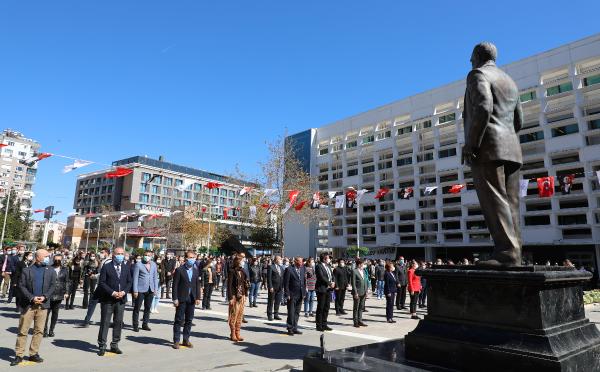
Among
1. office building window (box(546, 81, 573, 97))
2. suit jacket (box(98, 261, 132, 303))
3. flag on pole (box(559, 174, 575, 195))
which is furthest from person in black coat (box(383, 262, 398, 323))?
office building window (box(546, 81, 573, 97))

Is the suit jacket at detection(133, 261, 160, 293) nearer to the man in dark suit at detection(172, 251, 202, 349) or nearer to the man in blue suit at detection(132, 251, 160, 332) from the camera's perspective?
the man in blue suit at detection(132, 251, 160, 332)

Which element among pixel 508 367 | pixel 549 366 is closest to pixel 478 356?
pixel 508 367

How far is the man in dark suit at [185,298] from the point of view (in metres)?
8.53

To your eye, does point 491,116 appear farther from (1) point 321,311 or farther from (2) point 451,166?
(2) point 451,166

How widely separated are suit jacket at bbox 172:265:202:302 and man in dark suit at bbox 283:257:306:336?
8.74 feet

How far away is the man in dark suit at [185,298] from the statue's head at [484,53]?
707 cm

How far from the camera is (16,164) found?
102 metres

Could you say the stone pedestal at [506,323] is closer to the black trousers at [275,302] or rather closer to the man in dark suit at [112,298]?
the man in dark suit at [112,298]

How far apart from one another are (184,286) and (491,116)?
273 inches

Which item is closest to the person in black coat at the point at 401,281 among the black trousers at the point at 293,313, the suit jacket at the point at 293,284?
the suit jacket at the point at 293,284

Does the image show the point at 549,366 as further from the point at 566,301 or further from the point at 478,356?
the point at 566,301

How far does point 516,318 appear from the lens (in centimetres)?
477

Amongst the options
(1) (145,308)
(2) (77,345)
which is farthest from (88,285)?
(2) (77,345)

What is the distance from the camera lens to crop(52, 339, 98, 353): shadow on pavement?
26.8 feet
